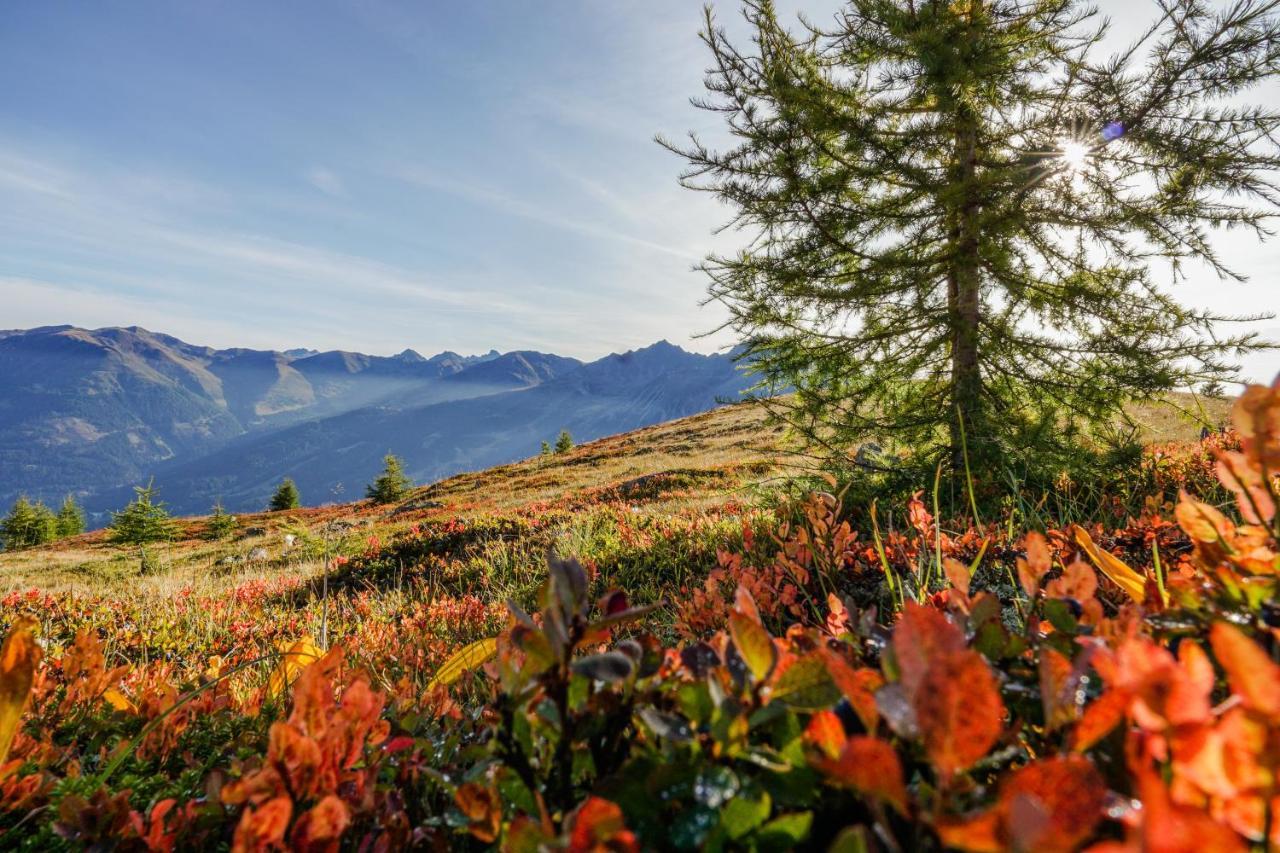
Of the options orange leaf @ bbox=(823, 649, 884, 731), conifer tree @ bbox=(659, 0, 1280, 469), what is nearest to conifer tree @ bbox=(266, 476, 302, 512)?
conifer tree @ bbox=(659, 0, 1280, 469)

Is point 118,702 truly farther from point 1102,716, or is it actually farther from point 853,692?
point 1102,716

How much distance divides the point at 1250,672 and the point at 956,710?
0.20 metres

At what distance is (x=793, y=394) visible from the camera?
7285 millimetres

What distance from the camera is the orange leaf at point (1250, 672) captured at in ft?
1.35

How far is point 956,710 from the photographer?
1.53 feet

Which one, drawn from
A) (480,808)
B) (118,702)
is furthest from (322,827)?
(118,702)

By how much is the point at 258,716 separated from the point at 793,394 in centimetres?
638

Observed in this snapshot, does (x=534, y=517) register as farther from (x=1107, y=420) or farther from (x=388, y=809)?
(x=388, y=809)

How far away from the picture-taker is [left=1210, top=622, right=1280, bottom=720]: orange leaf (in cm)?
41

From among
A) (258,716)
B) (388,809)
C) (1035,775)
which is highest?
(1035,775)

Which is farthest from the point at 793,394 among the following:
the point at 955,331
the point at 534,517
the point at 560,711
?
the point at 560,711

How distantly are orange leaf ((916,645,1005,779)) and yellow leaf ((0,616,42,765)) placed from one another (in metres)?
1.43

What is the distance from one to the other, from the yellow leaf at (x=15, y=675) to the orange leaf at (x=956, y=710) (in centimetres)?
143

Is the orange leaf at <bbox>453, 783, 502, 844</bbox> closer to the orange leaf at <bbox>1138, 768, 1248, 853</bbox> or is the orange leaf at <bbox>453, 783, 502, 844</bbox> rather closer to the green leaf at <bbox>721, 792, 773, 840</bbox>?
the green leaf at <bbox>721, 792, 773, 840</bbox>
